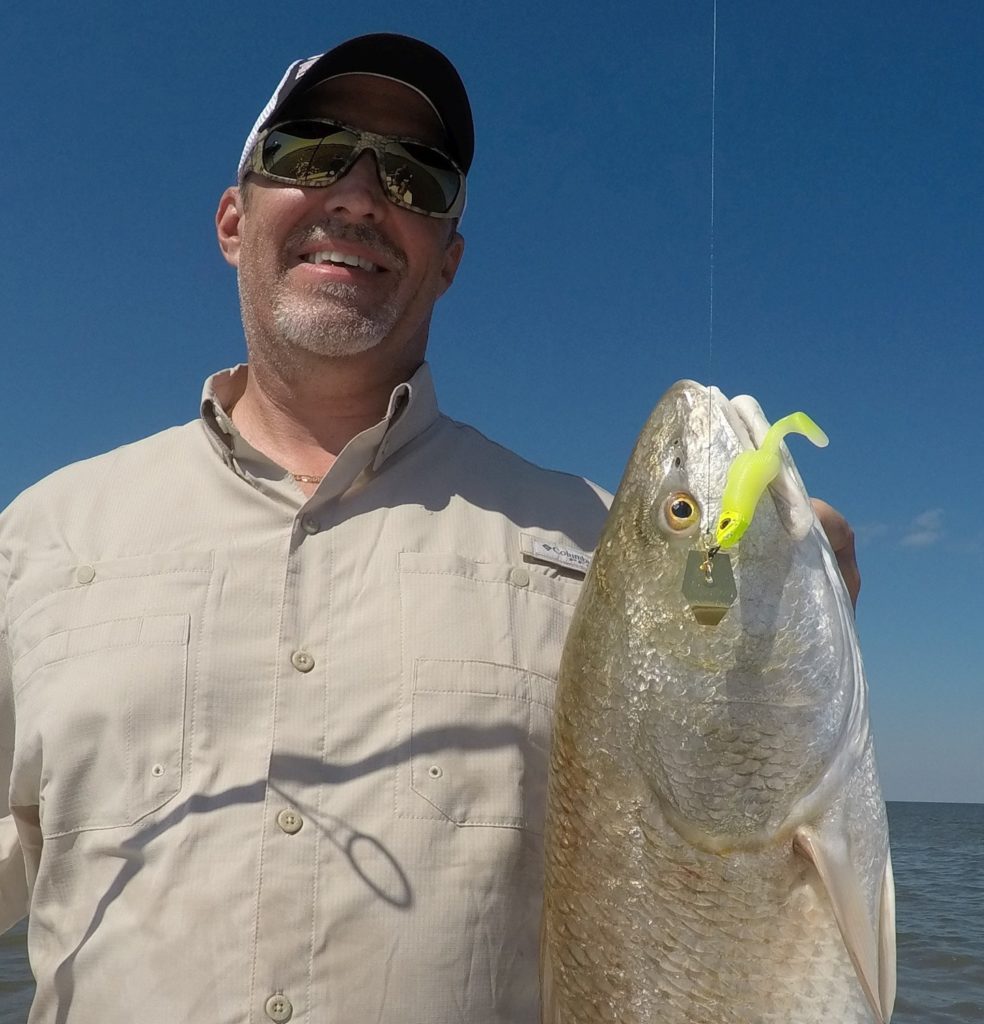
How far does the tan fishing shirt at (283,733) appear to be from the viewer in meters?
2.37

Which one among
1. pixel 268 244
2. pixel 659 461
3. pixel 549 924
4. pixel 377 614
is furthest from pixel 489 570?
pixel 268 244

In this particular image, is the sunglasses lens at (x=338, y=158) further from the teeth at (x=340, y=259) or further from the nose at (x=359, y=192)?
the teeth at (x=340, y=259)

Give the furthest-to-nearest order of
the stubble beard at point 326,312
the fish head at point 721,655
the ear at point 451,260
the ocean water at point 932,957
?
→ 1. the ocean water at point 932,957
2. the ear at point 451,260
3. the stubble beard at point 326,312
4. the fish head at point 721,655

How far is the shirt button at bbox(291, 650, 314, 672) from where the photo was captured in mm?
2586

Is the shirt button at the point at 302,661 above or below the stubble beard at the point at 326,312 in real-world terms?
below

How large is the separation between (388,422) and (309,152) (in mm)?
921

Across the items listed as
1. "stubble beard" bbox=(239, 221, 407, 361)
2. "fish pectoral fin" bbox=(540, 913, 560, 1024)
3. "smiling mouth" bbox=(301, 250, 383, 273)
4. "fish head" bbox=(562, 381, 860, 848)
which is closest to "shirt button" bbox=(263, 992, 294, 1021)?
"fish pectoral fin" bbox=(540, 913, 560, 1024)

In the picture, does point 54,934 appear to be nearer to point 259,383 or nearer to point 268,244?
point 259,383

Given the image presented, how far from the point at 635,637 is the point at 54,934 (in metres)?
1.52

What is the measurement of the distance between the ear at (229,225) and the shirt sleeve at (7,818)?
4.07ft

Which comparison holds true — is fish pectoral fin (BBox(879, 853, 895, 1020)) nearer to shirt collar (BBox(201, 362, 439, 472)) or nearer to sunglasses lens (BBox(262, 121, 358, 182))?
shirt collar (BBox(201, 362, 439, 472))

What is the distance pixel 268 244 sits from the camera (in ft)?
10.8

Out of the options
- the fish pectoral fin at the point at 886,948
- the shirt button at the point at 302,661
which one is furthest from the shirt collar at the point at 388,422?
the fish pectoral fin at the point at 886,948

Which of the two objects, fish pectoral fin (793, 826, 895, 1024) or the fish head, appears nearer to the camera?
fish pectoral fin (793, 826, 895, 1024)
